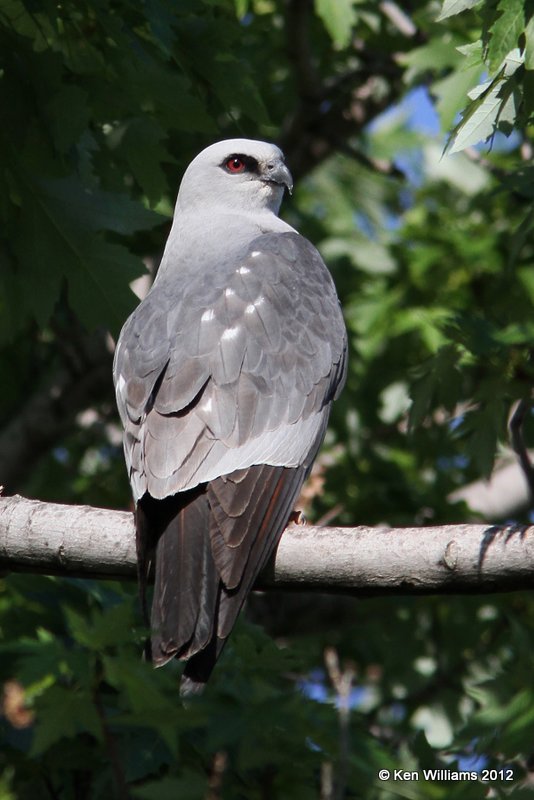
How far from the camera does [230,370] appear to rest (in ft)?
14.4

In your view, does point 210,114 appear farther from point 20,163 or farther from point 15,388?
point 15,388

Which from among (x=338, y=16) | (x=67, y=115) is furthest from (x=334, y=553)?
(x=338, y=16)

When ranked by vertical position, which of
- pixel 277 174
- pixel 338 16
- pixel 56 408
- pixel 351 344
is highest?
pixel 338 16

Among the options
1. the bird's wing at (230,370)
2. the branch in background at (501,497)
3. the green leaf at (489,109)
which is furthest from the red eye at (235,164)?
the green leaf at (489,109)

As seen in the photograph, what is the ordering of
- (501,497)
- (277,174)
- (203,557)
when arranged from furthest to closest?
(501,497), (277,174), (203,557)

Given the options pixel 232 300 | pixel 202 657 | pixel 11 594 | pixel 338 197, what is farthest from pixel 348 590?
pixel 338 197

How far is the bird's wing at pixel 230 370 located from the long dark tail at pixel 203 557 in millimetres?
84

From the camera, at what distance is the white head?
609 cm

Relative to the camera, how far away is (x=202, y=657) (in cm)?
364

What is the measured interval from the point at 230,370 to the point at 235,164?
209 cm

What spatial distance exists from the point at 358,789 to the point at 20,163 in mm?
2579

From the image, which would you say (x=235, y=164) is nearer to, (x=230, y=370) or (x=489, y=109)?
(x=230, y=370)

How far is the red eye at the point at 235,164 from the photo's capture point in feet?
20.1

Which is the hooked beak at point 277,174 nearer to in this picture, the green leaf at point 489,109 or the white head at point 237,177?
the white head at point 237,177
